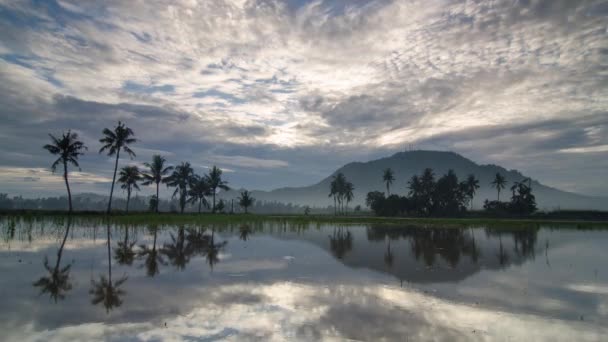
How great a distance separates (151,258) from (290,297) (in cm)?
1011

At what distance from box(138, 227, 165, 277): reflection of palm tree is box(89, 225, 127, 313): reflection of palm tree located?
149cm

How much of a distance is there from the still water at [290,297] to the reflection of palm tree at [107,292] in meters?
0.03

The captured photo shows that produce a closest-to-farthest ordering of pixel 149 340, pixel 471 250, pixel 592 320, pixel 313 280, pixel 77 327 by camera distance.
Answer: pixel 149 340 < pixel 77 327 < pixel 592 320 < pixel 313 280 < pixel 471 250

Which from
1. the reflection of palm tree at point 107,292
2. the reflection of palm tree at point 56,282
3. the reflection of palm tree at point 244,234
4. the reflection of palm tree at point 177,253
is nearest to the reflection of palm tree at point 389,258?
the reflection of palm tree at point 177,253

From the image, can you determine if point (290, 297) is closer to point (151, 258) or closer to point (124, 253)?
point (151, 258)

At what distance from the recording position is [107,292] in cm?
1062

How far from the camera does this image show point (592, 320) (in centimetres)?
903

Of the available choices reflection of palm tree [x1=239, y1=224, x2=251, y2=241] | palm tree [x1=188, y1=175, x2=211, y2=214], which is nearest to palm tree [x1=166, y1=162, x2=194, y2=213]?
palm tree [x1=188, y1=175, x2=211, y2=214]

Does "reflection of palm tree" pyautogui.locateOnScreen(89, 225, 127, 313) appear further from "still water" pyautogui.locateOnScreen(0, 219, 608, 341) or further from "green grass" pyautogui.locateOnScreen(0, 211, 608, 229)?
"green grass" pyautogui.locateOnScreen(0, 211, 608, 229)

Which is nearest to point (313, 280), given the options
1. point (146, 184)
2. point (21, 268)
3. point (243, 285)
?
point (243, 285)

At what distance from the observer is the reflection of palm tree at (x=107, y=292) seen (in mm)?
Result: 9469

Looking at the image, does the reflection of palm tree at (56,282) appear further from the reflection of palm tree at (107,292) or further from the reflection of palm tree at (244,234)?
the reflection of palm tree at (244,234)

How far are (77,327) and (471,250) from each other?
2360 cm

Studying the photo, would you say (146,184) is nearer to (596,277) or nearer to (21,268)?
(21,268)
